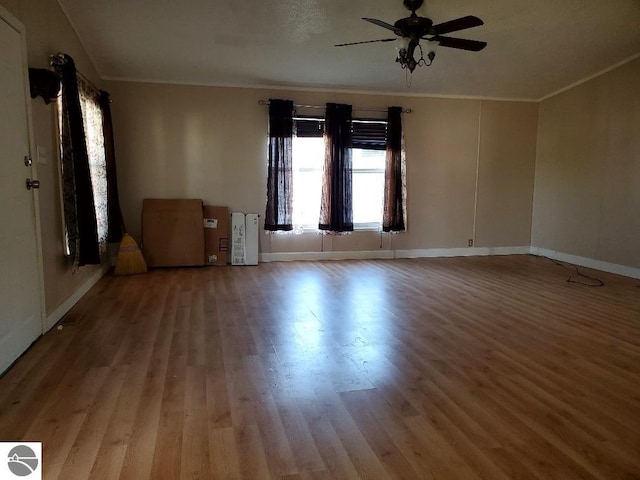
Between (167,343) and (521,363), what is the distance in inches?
93.9

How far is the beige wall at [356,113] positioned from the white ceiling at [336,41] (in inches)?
12.3

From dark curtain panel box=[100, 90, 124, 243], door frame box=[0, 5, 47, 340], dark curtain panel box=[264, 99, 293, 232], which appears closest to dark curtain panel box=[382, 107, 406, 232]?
dark curtain panel box=[264, 99, 293, 232]

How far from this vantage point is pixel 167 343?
2.94m

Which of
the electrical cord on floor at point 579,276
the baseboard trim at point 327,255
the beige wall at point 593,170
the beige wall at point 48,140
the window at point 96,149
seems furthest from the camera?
the baseboard trim at point 327,255

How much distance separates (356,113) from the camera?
629 centimetres

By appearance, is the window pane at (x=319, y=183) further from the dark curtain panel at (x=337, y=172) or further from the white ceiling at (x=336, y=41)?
the white ceiling at (x=336, y=41)

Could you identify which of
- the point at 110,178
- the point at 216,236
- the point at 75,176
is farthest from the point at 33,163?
the point at 216,236

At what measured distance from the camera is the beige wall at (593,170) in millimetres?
5363

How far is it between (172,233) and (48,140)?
245cm

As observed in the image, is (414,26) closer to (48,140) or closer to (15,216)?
(48,140)

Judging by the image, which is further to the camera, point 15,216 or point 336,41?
point 336,41

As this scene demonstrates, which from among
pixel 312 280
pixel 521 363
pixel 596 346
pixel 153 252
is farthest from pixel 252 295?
pixel 596 346

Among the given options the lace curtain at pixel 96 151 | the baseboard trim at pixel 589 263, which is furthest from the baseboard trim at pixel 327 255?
the baseboard trim at pixel 589 263

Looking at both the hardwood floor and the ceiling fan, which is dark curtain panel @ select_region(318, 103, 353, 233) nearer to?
the hardwood floor
